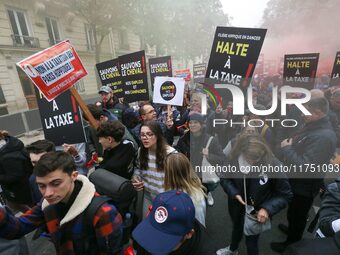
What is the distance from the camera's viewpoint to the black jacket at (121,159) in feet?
8.13

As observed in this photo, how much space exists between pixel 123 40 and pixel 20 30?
11.0 meters

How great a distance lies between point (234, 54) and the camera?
9.52 feet

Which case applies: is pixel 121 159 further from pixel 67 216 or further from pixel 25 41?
pixel 25 41

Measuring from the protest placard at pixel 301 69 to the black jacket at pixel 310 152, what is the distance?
3.12 metres

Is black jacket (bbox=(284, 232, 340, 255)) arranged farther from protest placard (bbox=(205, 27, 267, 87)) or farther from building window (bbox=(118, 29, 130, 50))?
building window (bbox=(118, 29, 130, 50))

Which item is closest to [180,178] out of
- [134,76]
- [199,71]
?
[134,76]

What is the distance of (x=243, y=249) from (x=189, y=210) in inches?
74.2

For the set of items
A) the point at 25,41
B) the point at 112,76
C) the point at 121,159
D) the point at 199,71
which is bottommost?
the point at 121,159

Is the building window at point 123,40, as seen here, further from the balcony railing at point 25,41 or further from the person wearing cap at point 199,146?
the person wearing cap at point 199,146

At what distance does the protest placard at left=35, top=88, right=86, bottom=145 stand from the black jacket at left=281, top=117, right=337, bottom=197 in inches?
104

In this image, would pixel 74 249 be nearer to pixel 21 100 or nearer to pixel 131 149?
pixel 131 149

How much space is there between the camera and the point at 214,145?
2.98 metres

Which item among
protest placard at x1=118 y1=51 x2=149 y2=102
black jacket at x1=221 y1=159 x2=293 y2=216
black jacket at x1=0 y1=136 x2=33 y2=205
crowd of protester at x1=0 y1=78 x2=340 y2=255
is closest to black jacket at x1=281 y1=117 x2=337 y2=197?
crowd of protester at x1=0 y1=78 x2=340 y2=255

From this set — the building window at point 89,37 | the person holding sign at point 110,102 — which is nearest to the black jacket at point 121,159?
the person holding sign at point 110,102
